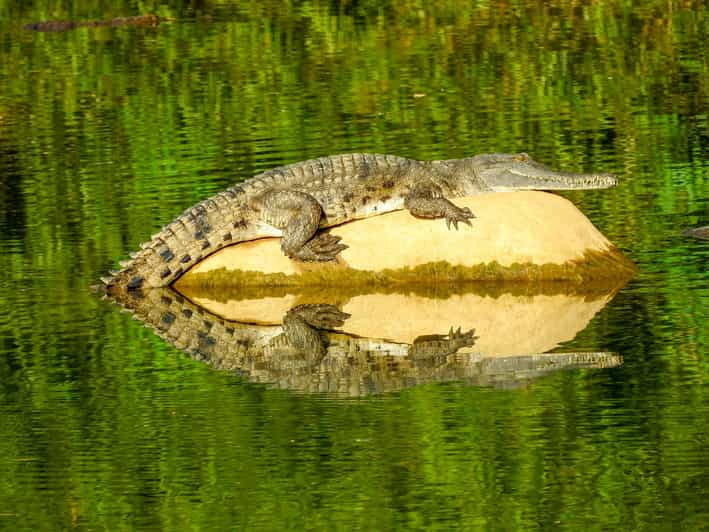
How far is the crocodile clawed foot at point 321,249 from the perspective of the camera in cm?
1290

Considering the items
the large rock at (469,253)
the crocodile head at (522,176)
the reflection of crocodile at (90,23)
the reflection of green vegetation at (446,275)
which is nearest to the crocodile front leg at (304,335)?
the reflection of green vegetation at (446,275)

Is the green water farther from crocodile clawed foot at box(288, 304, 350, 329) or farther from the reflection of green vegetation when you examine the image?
crocodile clawed foot at box(288, 304, 350, 329)

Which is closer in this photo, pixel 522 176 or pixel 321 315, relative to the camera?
pixel 321 315

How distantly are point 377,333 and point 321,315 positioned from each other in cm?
67

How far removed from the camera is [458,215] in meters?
12.8

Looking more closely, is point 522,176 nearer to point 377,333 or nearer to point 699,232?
point 699,232

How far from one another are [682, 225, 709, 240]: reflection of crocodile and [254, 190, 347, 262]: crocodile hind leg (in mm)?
2662

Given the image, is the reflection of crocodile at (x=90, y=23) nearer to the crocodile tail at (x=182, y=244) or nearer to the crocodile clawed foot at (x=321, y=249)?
the crocodile tail at (x=182, y=244)

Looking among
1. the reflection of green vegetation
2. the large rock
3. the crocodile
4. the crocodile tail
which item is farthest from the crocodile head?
the crocodile tail

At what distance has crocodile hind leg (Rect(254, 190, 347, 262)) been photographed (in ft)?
42.4

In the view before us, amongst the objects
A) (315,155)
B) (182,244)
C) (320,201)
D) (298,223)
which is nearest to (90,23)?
(315,155)

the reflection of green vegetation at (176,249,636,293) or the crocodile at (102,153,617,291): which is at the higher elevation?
the crocodile at (102,153,617,291)

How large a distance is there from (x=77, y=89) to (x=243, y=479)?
14.2m

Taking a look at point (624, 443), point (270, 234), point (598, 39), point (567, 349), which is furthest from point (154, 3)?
point (624, 443)
